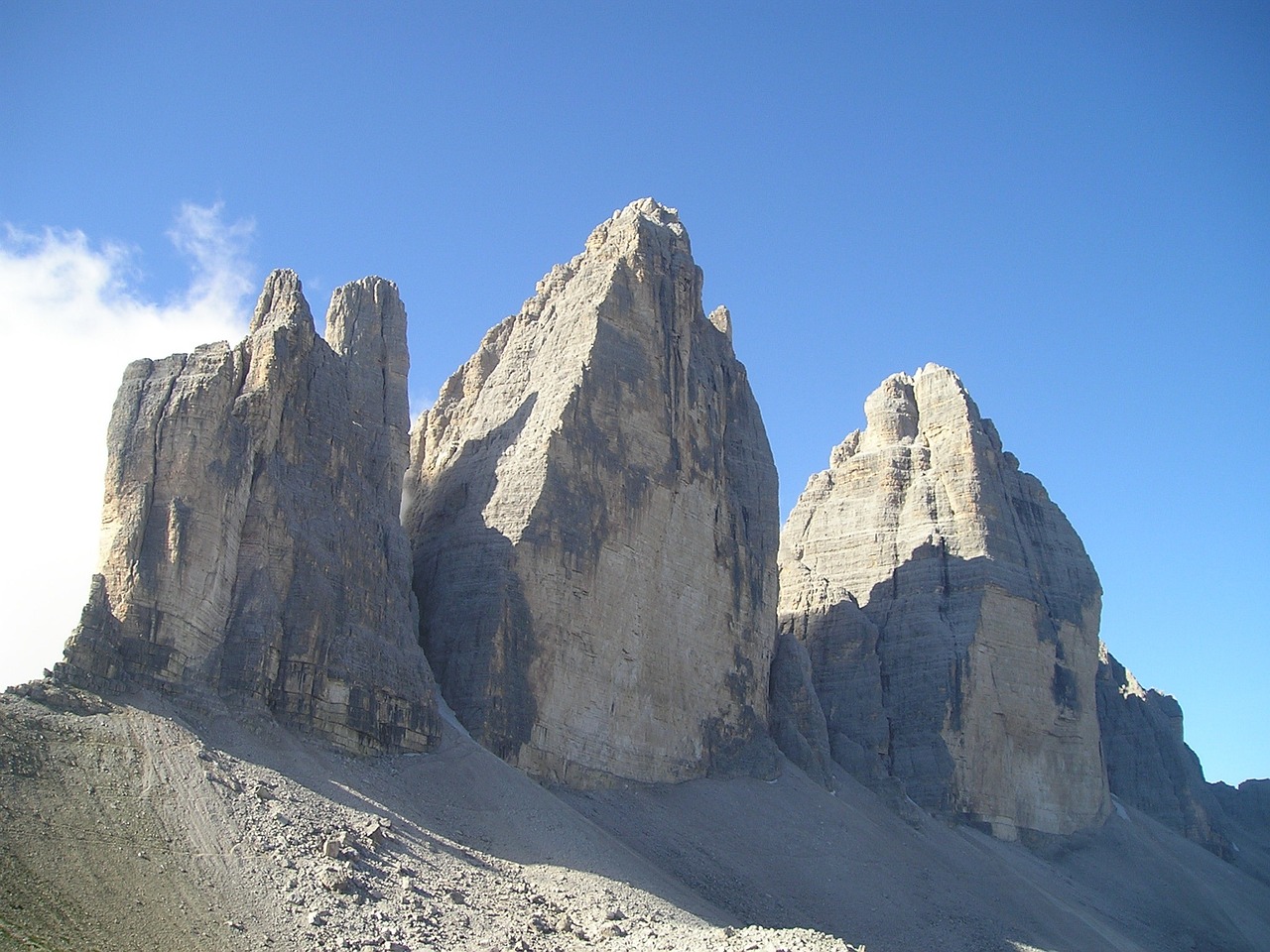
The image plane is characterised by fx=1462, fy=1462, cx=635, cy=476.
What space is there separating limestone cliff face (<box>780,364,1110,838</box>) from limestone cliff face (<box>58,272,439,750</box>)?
26.9m

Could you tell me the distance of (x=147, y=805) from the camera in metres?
30.2

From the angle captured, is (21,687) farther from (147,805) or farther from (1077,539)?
(1077,539)

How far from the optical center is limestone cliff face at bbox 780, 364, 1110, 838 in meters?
66.5

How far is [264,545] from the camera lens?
4022 centimetres

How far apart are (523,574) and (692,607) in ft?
27.3

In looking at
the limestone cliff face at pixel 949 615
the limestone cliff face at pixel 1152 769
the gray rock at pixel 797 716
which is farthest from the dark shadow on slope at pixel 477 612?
the limestone cliff face at pixel 1152 769

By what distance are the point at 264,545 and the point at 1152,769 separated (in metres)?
60.9

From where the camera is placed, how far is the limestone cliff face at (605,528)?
47750mm

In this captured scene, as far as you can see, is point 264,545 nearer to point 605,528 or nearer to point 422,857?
point 422,857

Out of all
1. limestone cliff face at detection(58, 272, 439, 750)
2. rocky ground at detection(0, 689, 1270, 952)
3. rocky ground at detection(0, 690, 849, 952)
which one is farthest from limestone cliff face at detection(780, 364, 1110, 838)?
rocky ground at detection(0, 690, 849, 952)

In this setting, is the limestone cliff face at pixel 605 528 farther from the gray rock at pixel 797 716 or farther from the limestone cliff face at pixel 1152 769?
the limestone cliff face at pixel 1152 769

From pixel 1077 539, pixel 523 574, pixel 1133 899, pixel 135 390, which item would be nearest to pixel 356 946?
pixel 135 390

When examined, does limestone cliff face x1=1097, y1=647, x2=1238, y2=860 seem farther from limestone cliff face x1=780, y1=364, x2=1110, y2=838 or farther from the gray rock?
the gray rock

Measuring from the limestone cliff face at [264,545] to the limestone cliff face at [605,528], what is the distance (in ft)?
11.2
